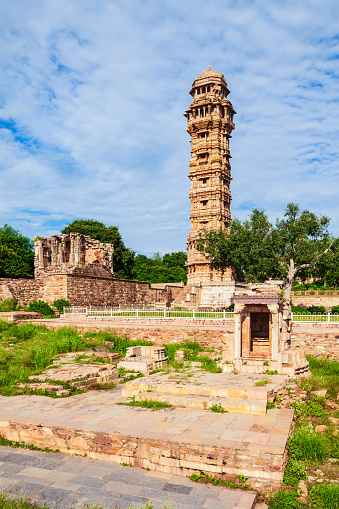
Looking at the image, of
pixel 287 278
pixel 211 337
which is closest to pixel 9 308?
pixel 211 337

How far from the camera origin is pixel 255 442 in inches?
231

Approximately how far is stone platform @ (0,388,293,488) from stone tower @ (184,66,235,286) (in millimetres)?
28860

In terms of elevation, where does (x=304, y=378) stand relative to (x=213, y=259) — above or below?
below

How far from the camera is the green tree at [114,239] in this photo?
4875 centimetres

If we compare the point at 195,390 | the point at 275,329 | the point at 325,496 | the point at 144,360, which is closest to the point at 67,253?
the point at 144,360

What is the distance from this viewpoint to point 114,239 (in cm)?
4956

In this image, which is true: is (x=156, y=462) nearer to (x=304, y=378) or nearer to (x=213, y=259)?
(x=304, y=378)

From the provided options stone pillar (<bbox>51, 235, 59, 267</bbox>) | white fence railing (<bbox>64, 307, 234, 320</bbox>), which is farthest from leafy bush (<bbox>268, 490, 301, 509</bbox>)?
stone pillar (<bbox>51, 235, 59, 267</bbox>)

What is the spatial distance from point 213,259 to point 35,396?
20.4 metres

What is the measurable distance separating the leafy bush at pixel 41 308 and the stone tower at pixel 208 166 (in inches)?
623

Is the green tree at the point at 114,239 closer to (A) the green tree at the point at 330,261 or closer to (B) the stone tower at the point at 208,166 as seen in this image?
(B) the stone tower at the point at 208,166

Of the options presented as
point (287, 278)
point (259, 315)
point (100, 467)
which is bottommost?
point (100, 467)

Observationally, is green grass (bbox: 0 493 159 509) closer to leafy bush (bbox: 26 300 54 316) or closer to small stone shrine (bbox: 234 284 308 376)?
small stone shrine (bbox: 234 284 308 376)

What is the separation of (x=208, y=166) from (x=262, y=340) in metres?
27.5
